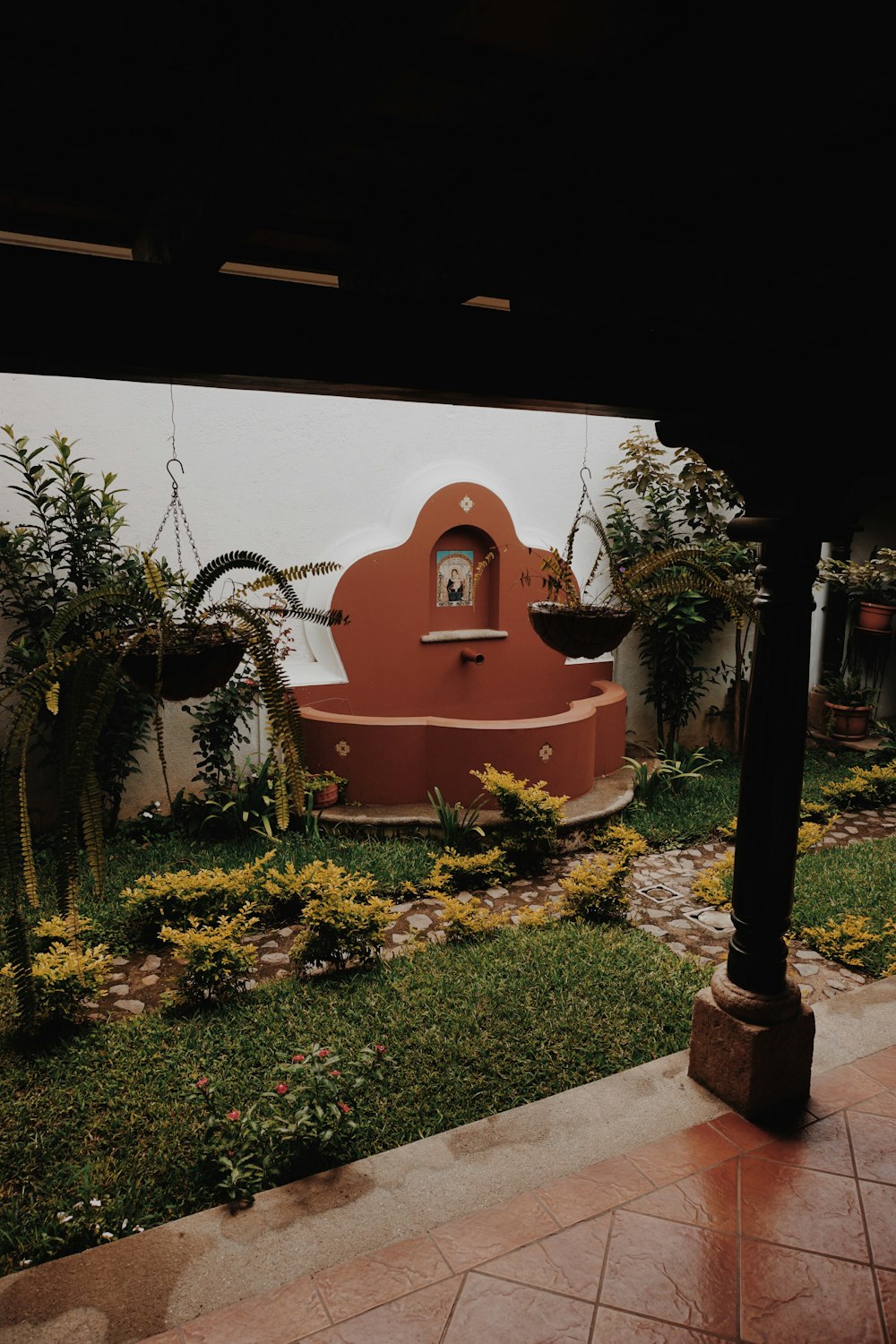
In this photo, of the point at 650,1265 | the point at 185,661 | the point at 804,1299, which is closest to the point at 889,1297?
the point at 804,1299

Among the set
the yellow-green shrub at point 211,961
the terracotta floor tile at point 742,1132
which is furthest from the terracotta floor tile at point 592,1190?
the yellow-green shrub at point 211,961

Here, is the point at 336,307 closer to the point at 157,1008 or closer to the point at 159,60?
the point at 159,60

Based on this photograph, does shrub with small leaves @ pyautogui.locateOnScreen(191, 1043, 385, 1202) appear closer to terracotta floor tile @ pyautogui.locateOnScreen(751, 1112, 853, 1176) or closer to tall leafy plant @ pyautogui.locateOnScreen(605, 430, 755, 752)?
terracotta floor tile @ pyautogui.locateOnScreen(751, 1112, 853, 1176)

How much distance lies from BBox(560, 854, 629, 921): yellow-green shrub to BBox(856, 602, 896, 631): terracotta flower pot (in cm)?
593

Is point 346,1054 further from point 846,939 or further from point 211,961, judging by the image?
point 846,939

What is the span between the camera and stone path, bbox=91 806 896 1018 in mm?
4387

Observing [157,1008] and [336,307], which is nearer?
[336,307]

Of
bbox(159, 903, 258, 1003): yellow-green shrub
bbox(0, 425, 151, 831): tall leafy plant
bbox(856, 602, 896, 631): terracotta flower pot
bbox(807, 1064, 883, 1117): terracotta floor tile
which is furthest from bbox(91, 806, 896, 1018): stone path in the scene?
bbox(856, 602, 896, 631): terracotta flower pot

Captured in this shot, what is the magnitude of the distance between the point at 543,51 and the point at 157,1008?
414 cm

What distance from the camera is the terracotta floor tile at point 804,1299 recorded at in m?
2.27

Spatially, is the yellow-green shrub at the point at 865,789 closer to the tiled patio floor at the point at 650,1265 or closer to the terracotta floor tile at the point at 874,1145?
the terracotta floor tile at the point at 874,1145

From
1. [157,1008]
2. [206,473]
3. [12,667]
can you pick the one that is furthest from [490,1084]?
[206,473]

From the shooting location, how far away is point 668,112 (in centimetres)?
144

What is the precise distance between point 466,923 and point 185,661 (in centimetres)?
278
